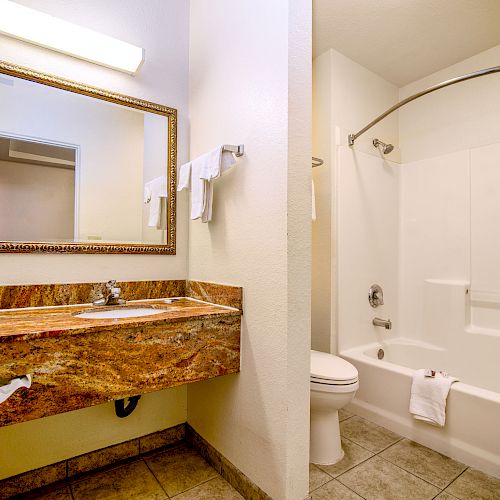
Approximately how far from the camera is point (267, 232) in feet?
4.42

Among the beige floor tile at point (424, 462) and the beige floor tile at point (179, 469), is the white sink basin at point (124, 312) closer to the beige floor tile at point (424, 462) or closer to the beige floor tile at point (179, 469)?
the beige floor tile at point (179, 469)

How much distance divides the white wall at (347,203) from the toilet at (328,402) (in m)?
0.61

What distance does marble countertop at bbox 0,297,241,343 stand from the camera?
3.44 ft

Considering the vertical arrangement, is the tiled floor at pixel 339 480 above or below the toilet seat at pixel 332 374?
below

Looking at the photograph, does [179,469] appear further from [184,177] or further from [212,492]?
[184,177]

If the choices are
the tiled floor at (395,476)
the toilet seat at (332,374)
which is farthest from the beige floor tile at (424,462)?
the toilet seat at (332,374)

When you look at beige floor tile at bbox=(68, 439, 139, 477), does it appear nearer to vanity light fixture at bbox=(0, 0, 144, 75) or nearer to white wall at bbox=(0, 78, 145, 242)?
white wall at bbox=(0, 78, 145, 242)

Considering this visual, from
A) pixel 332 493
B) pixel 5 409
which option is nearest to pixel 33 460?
pixel 5 409

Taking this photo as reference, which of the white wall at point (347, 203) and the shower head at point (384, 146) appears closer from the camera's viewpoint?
the white wall at point (347, 203)

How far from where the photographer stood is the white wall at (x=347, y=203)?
2328 millimetres

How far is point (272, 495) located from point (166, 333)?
0.77 m

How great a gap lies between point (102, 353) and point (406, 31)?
2.53 m

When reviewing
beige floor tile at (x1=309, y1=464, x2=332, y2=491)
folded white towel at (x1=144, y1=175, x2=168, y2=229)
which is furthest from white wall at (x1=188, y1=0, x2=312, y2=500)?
folded white towel at (x1=144, y1=175, x2=168, y2=229)

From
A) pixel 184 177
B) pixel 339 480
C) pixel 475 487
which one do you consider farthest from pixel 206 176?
pixel 475 487
